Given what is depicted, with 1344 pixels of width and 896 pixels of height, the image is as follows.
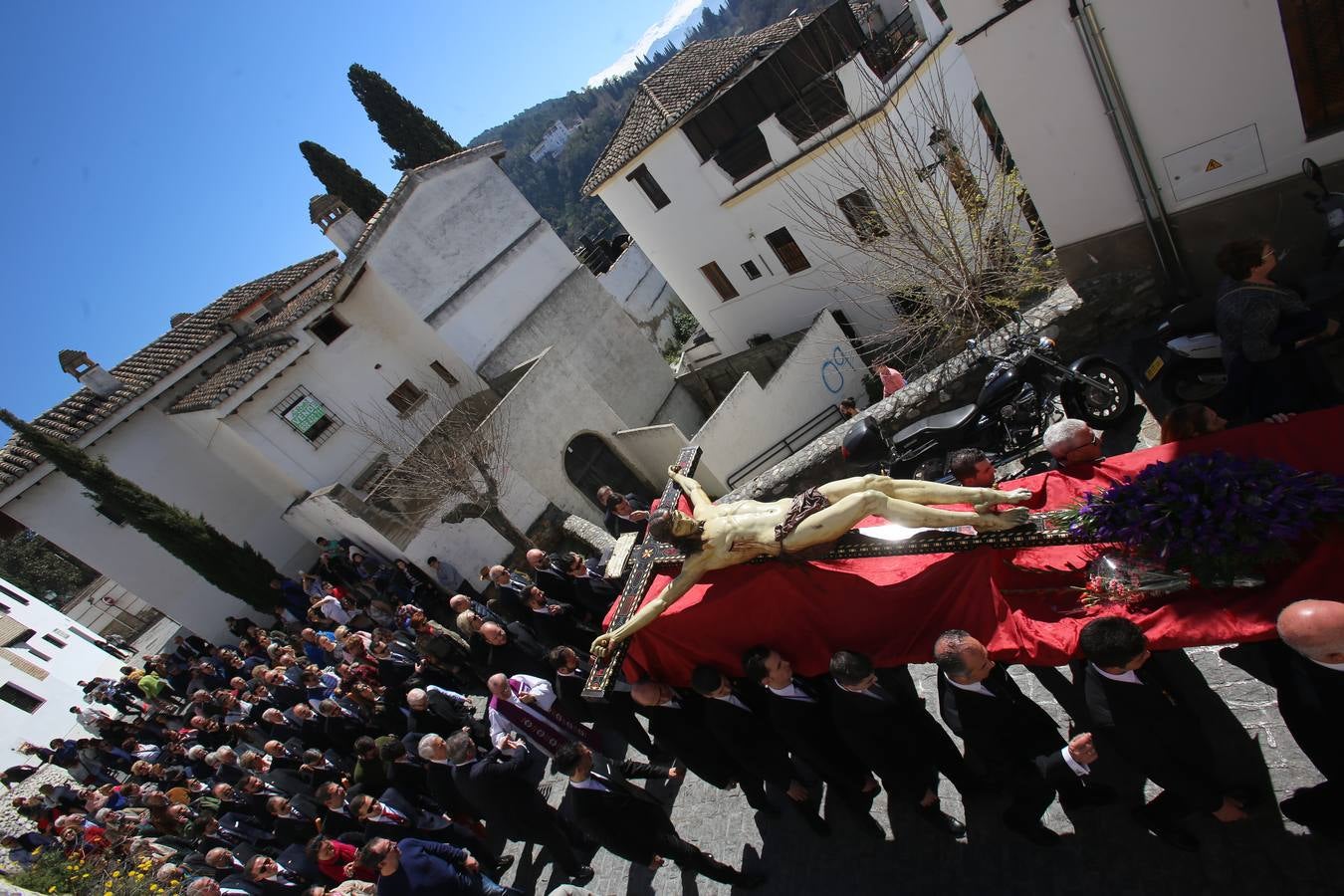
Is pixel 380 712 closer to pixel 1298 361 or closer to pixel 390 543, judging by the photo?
pixel 390 543

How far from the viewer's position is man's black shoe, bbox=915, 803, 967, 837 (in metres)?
4.49

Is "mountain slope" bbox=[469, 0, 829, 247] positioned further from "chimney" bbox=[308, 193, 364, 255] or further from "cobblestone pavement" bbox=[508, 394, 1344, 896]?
"cobblestone pavement" bbox=[508, 394, 1344, 896]

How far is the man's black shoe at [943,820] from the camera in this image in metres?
4.49

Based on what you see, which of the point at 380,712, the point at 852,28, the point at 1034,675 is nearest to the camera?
the point at 1034,675

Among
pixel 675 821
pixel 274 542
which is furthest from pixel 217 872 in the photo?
pixel 274 542

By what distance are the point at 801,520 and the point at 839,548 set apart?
0.51 metres

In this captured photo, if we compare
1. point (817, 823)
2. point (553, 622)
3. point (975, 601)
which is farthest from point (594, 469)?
point (975, 601)

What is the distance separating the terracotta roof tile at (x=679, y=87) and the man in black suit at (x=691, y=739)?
18737mm

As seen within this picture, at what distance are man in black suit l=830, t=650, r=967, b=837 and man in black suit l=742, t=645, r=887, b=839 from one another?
252mm

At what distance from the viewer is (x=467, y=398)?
1797 cm

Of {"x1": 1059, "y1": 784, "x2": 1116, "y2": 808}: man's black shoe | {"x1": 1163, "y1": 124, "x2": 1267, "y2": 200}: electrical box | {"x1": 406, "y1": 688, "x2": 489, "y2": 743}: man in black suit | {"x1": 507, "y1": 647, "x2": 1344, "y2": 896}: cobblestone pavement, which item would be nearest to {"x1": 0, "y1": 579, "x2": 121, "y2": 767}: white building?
{"x1": 406, "y1": 688, "x2": 489, "y2": 743}: man in black suit

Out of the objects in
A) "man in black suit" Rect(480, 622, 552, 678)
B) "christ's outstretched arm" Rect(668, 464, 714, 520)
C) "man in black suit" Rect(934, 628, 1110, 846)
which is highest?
"christ's outstretched arm" Rect(668, 464, 714, 520)

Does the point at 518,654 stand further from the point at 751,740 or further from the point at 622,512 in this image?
the point at 751,740

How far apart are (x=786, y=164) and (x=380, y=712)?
1664 cm
